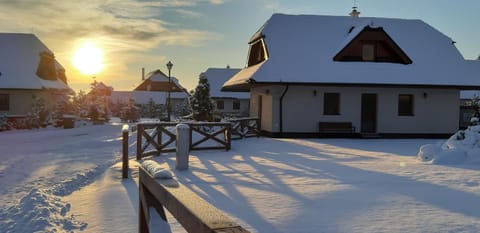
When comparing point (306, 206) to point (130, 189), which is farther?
point (130, 189)

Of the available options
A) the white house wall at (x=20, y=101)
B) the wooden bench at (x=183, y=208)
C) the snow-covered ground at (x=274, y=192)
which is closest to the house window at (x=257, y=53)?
the snow-covered ground at (x=274, y=192)

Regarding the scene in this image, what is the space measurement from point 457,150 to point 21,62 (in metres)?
30.6

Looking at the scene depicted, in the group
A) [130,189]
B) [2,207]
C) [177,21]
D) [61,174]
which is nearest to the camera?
[2,207]

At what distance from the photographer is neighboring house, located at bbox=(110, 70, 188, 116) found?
53156 mm

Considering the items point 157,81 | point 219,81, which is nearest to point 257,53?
point 219,81

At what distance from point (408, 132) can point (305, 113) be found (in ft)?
17.7

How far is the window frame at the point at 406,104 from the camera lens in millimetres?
20266

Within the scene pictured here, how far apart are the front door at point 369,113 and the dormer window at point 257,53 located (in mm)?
5533

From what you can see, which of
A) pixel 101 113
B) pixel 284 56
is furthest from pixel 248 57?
pixel 101 113

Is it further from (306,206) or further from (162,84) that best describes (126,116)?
(306,206)

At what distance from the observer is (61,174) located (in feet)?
31.7

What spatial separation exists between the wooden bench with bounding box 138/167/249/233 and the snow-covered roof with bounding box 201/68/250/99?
3694 centimetres

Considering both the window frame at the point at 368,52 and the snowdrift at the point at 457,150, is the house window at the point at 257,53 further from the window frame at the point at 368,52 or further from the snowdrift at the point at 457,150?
the snowdrift at the point at 457,150

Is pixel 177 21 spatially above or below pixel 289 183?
above
